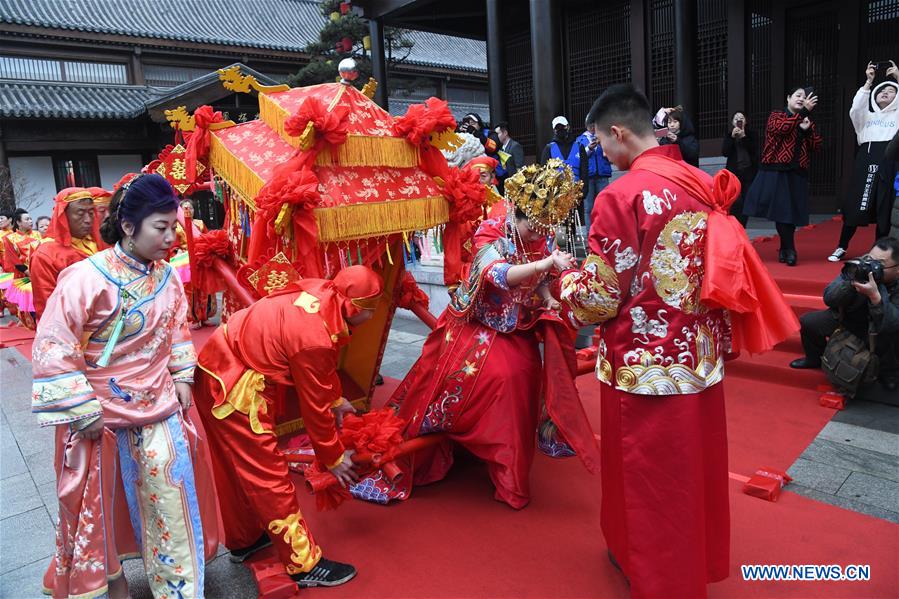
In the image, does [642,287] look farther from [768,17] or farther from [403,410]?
[768,17]

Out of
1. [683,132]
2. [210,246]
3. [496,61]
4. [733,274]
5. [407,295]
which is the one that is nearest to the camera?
[733,274]

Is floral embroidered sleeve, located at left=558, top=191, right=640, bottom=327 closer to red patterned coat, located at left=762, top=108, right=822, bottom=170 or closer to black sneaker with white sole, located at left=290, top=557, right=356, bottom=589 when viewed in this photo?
black sneaker with white sole, located at left=290, top=557, right=356, bottom=589

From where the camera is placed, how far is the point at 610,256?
6.13ft

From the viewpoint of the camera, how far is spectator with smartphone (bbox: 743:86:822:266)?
516 centimetres

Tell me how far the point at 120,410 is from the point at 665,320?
1718mm

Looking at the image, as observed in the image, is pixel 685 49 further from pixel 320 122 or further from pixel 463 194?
pixel 320 122

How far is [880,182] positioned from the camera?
185 inches

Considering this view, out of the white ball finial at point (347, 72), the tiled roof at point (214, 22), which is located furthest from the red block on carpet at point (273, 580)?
the tiled roof at point (214, 22)

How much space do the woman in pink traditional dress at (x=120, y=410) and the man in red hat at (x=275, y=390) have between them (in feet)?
0.55

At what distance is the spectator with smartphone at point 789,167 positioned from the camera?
203 inches

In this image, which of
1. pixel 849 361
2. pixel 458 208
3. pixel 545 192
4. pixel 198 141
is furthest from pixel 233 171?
pixel 849 361

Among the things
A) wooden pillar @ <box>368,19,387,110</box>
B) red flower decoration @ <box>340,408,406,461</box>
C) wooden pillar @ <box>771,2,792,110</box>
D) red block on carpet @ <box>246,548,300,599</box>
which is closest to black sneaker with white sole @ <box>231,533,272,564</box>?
red block on carpet @ <box>246,548,300,599</box>

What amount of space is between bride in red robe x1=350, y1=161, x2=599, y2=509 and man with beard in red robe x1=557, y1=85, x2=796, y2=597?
2.15 ft

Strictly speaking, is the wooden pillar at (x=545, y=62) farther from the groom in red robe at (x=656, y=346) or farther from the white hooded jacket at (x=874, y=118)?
the groom in red robe at (x=656, y=346)
